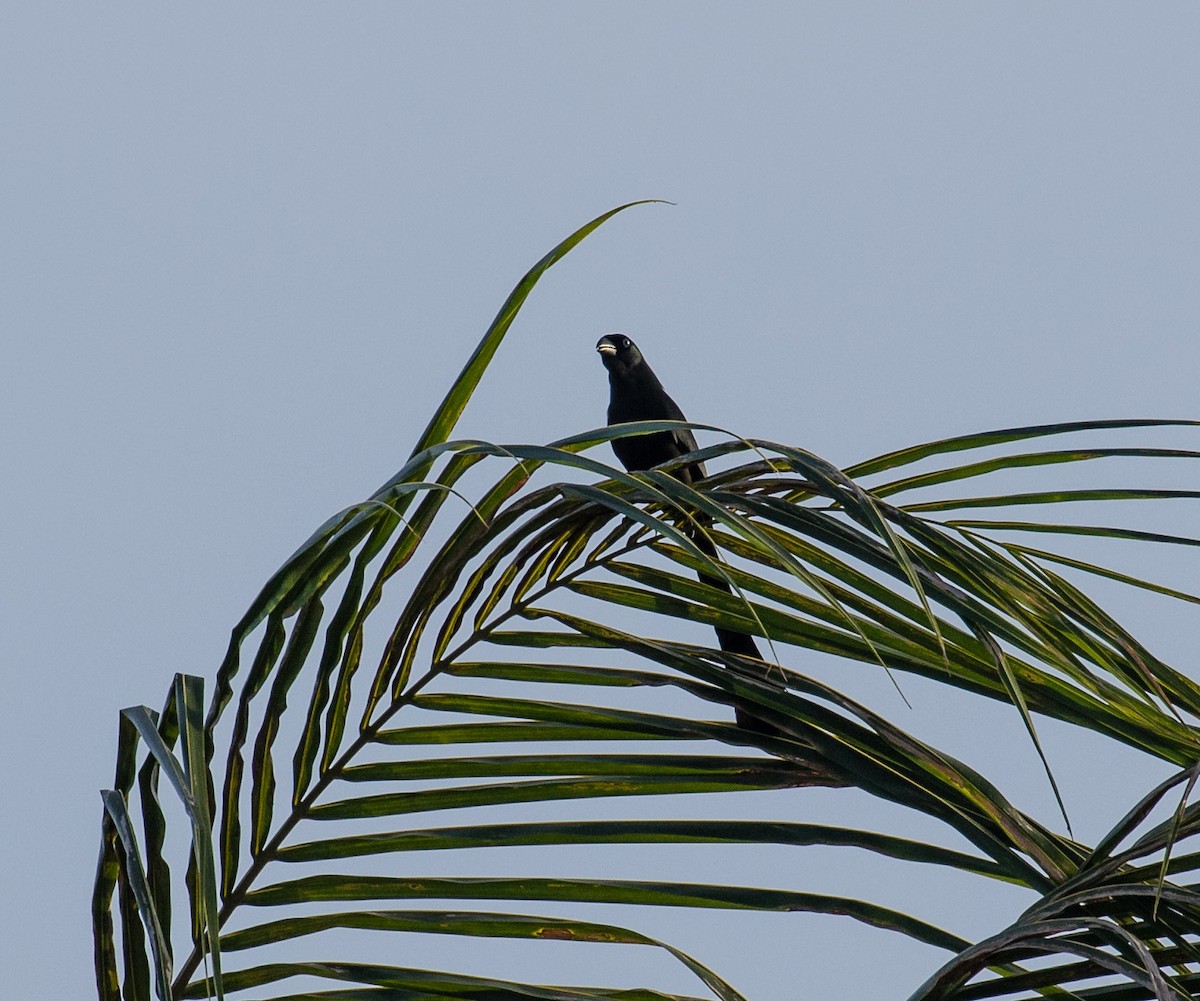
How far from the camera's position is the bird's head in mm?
4204

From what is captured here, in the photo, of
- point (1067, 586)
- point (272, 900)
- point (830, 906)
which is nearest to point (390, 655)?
point (272, 900)

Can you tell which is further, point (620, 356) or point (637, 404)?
point (620, 356)

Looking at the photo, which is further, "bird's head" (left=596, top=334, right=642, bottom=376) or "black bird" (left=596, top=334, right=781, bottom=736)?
"bird's head" (left=596, top=334, right=642, bottom=376)

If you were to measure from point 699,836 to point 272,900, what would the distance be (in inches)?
15.7

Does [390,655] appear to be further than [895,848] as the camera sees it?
Yes

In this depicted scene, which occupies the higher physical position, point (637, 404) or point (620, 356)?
point (620, 356)

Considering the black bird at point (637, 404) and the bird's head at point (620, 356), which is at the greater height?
the bird's head at point (620, 356)

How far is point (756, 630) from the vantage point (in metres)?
1.42

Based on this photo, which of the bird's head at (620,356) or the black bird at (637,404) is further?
the bird's head at (620,356)

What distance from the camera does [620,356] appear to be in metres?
4.24

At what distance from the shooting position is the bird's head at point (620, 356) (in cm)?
420

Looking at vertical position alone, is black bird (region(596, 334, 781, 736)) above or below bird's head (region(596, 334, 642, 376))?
below

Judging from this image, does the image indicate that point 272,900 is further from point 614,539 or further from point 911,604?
point 911,604

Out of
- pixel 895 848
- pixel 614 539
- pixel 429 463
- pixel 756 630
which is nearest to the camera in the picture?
pixel 429 463
